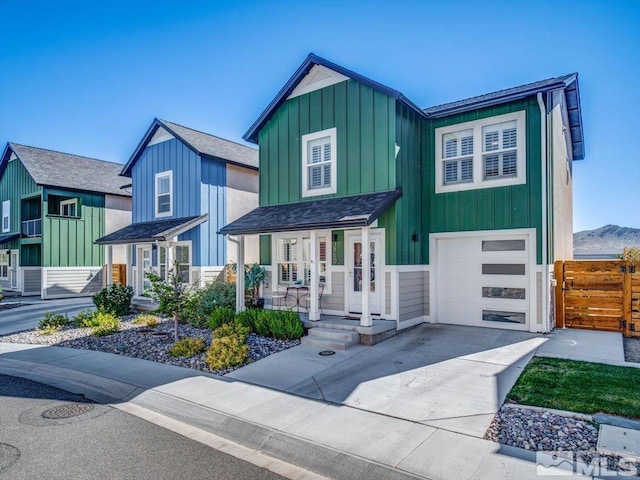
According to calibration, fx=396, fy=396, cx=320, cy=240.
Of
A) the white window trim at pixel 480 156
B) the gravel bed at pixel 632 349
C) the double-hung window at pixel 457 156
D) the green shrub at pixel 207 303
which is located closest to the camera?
the gravel bed at pixel 632 349

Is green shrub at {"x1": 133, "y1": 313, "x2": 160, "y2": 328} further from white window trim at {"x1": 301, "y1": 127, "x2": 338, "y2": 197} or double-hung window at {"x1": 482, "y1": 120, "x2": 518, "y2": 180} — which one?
double-hung window at {"x1": 482, "y1": 120, "x2": 518, "y2": 180}

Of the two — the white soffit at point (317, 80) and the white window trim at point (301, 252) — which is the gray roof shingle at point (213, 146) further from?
the white window trim at point (301, 252)

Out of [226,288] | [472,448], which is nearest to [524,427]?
[472,448]

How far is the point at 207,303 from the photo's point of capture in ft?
38.9

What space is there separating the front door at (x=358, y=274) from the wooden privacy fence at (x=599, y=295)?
474cm

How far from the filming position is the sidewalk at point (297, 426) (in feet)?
12.9

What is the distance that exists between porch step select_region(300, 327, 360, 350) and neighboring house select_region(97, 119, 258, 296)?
684 centimetres

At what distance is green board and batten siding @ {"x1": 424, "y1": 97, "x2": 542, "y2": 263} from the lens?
963 centimetres

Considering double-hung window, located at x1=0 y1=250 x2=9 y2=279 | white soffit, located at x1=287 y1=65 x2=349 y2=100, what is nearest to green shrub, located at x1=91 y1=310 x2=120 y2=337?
white soffit, located at x1=287 y1=65 x2=349 y2=100

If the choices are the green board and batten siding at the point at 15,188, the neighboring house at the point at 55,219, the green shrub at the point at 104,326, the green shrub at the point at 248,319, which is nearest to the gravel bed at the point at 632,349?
the green shrub at the point at 248,319

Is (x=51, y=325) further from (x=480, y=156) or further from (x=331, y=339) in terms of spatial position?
(x=480, y=156)

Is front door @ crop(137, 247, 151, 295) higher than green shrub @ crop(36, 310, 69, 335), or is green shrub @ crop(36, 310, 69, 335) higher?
front door @ crop(137, 247, 151, 295)

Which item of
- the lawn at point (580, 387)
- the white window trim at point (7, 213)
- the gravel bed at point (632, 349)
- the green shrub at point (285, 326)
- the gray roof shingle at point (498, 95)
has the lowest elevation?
the gravel bed at point (632, 349)

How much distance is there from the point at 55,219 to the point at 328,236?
1671 cm
